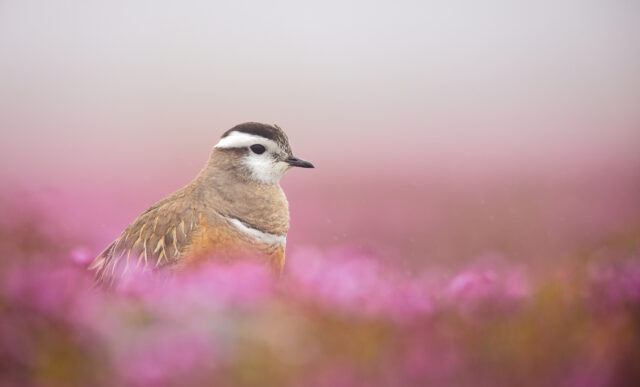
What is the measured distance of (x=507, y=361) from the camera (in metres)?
1.81

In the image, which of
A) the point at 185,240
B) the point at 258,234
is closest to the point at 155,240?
the point at 185,240

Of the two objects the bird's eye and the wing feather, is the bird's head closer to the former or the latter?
the bird's eye

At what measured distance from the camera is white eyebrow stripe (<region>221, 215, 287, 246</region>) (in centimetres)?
315

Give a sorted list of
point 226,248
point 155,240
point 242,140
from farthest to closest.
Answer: point 242,140
point 155,240
point 226,248

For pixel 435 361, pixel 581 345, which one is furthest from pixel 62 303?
pixel 581 345

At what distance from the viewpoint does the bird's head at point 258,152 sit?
11.3ft

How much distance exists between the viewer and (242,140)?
3475mm

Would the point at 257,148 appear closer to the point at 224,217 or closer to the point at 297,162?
the point at 297,162

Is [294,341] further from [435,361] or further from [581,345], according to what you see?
[581,345]

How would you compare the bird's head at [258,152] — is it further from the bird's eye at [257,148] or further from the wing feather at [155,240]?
the wing feather at [155,240]

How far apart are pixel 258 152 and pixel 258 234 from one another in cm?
55

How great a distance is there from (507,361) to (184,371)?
915 mm

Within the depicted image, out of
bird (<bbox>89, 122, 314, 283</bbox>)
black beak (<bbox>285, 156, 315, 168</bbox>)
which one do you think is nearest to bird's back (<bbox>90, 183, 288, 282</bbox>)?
bird (<bbox>89, 122, 314, 283</bbox>)

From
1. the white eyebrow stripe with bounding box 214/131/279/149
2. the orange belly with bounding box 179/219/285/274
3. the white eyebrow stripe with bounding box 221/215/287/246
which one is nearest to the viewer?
the orange belly with bounding box 179/219/285/274
